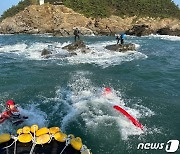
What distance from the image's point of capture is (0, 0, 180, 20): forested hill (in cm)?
8125

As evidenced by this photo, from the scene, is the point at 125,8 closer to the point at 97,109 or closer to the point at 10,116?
the point at 97,109

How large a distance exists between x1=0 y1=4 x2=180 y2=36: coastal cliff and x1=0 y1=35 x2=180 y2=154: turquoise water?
136ft

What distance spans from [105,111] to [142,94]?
15.0 ft

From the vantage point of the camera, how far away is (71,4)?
269 ft

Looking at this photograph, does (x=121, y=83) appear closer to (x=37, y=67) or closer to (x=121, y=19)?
(x=37, y=67)

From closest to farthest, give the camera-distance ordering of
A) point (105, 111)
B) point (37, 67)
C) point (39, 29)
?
point (105, 111) → point (37, 67) → point (39, 29)

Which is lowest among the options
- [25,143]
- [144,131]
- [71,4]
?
[144,131]

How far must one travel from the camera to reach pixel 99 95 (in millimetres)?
20984

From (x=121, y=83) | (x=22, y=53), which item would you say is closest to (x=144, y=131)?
(x=121, y=83)

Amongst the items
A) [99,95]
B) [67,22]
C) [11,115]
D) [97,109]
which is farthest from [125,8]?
[11,115]

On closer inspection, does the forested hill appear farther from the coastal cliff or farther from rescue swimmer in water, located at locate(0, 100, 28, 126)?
rescue swimmer in water, located at locate(0, 100, 28, 126)

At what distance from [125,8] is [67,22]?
20.0m

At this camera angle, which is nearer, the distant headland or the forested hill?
the distant headland

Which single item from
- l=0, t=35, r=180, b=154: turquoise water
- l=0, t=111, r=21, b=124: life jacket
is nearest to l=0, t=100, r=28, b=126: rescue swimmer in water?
l=0, t=111, r=21, b=124: life jacket
